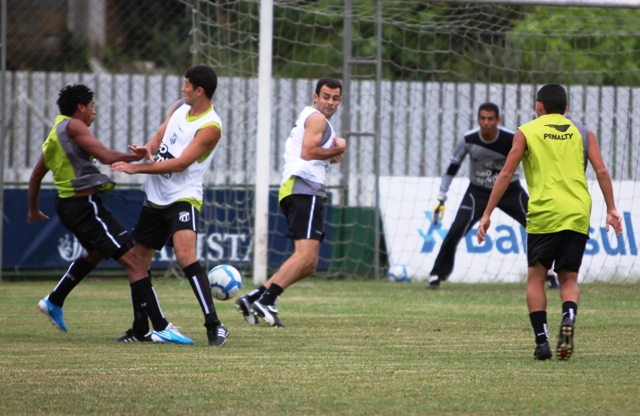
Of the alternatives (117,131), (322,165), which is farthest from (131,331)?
(117,131)

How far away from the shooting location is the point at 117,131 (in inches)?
570

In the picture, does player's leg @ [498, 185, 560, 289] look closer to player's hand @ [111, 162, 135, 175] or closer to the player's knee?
the player's knee

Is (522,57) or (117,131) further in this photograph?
(522,57)

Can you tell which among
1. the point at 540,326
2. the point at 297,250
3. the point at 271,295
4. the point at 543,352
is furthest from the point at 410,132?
the point at 543,352

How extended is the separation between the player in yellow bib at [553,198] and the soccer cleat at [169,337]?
2.32m

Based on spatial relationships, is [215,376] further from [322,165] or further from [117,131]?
[117,131]

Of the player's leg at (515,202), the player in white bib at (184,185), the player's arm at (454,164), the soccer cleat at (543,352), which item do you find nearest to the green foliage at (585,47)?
the player's arm at (454,164)

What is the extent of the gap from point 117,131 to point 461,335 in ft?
26.0

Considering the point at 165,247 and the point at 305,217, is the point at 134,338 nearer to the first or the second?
the point at 305,217

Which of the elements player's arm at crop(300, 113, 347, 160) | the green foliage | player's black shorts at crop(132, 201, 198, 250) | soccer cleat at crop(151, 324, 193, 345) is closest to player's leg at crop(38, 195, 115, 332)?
player's black shorts at crop(132, 201, 198, 250)

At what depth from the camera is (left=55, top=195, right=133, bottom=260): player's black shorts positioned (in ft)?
24.7

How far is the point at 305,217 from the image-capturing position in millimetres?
8789

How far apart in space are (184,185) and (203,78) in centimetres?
80

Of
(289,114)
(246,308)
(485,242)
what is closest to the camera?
(246,308)
